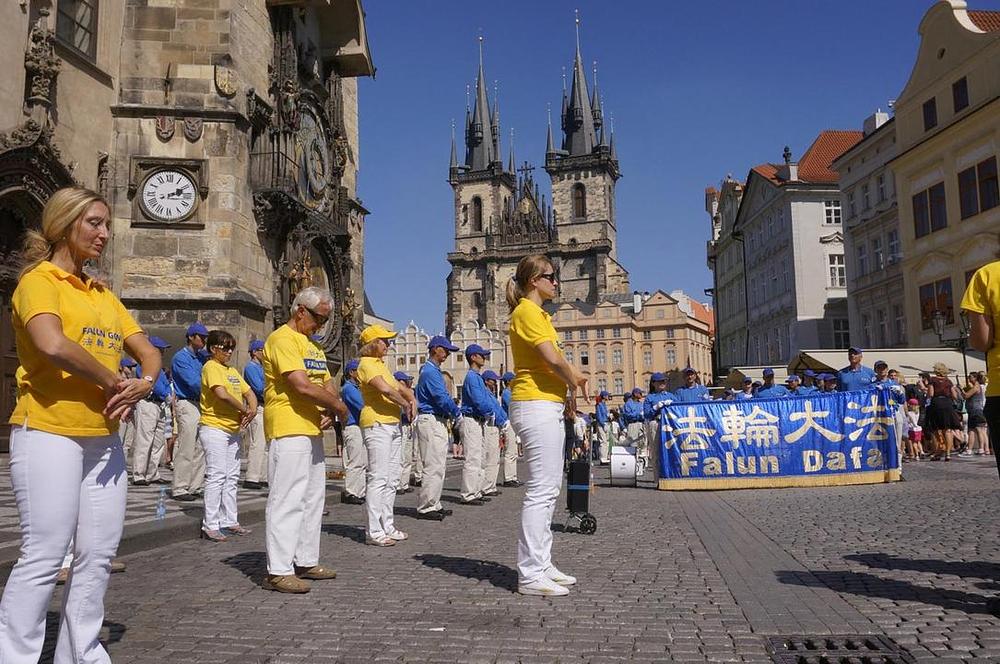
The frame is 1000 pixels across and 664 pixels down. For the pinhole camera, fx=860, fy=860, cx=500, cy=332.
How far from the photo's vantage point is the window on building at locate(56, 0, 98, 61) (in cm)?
1309

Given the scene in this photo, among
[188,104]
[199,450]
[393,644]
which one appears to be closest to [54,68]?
[188,104]

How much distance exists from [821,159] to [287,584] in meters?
49.3

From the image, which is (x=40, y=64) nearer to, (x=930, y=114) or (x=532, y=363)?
(x=532, y=363)

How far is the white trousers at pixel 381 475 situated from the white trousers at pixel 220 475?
3.88 ft

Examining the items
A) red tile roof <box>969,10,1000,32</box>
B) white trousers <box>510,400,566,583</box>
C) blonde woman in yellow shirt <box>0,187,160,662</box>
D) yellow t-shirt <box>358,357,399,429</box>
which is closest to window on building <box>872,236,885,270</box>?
red tile roof <box>969,10,1000,32</box>

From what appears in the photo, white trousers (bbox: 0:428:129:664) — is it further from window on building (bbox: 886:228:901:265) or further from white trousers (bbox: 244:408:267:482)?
window on building (bbox: 886:228:901:265)

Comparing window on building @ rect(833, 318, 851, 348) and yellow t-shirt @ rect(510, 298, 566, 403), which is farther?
window on building @ rect(833, 318, 851, 348)

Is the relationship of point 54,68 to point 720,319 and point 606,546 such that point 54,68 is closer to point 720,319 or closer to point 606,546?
point 606,546

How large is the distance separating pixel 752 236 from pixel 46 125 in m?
47.3

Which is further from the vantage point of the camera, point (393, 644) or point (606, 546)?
point (606, 546)

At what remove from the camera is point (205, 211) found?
14.1m

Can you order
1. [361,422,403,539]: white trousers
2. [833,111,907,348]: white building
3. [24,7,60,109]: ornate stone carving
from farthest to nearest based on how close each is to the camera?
[833,111,907,348]: white building
[24,7,60,109]: ornate stone carving
[361,422,403,539]: white trousers

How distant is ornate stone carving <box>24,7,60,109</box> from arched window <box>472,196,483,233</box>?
112m

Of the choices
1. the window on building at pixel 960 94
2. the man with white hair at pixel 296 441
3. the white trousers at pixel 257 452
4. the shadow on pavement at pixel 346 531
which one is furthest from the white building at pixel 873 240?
the man with white hair at pixel 296 441
